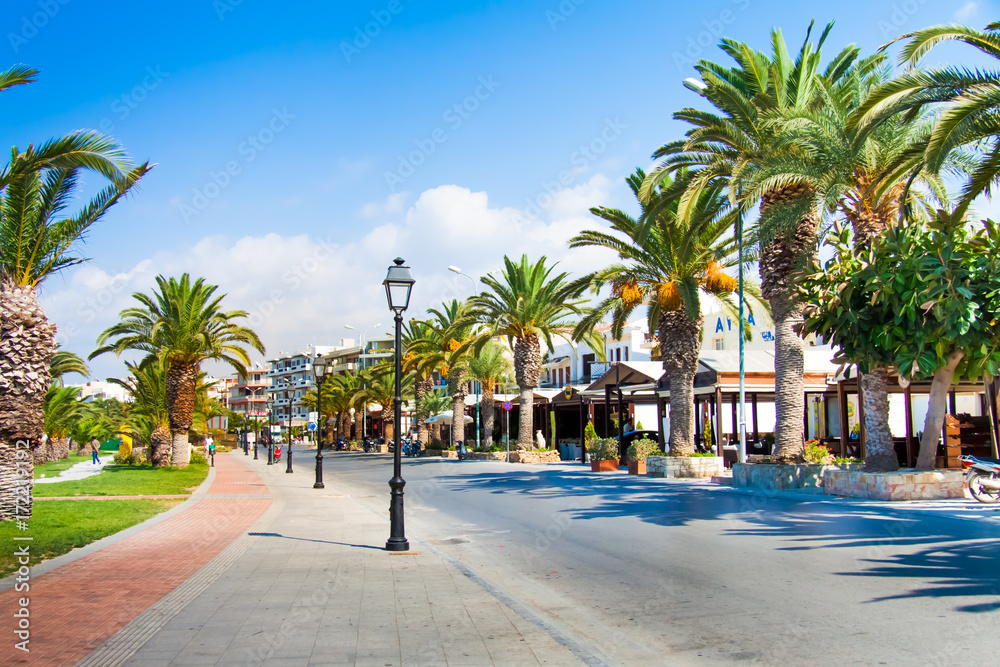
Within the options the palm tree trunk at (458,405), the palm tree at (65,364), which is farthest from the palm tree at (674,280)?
the palm tree at (65,364)

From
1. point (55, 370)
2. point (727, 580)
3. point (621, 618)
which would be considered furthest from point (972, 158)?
point (55, 370)

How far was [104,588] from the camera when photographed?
789cm

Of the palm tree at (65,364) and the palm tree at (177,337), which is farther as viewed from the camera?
the palm tree at (65,364)

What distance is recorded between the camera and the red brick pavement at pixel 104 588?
18.7 feet

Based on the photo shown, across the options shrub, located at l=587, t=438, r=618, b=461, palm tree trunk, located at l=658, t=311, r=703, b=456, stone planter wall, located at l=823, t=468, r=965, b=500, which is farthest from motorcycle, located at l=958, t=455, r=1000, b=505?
shrub, located at l=587, t=438, r=618, b=461

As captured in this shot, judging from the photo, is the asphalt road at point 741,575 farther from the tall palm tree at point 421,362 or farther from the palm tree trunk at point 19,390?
the tall palm tree at point 421,362

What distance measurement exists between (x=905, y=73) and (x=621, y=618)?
430 inches

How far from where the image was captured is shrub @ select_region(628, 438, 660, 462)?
26516 mm

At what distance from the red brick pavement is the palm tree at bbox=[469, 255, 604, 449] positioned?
2488cm

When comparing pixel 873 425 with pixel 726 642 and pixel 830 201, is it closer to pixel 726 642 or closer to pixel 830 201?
pixel 830 201

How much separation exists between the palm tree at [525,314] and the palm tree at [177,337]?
39.6ft

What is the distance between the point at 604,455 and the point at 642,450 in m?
2.32

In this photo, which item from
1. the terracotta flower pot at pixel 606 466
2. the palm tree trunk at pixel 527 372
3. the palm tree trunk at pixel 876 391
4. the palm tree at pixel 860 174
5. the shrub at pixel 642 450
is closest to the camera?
the palm tree at pixel 860 174

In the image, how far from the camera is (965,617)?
6.56m
